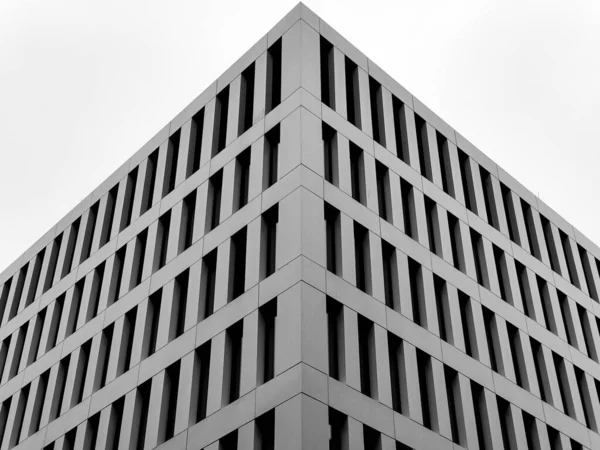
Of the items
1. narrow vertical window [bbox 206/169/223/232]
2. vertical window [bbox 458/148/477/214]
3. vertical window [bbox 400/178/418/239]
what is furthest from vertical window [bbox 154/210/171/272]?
vertical window [bbox 458/148/477/214]

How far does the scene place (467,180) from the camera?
43375mm

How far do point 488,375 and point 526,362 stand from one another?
12.4 ft

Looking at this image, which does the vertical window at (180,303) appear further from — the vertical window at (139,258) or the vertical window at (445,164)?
the vertical window at (445,164)

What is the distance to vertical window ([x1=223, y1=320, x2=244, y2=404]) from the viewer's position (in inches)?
1174

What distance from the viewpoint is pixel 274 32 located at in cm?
3844

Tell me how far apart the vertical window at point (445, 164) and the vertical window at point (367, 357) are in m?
12.5

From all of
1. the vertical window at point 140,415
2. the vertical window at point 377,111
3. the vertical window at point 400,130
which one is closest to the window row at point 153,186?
the vertical window at point 377,111

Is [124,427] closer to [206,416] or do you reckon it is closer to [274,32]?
[206,416]

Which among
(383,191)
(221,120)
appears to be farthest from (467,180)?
(221,120)

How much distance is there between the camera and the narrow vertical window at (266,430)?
27344mm

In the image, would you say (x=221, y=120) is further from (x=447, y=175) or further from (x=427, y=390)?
(x=427, y=390)

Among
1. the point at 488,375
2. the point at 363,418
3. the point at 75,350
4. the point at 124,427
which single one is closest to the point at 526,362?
the point at 488,375

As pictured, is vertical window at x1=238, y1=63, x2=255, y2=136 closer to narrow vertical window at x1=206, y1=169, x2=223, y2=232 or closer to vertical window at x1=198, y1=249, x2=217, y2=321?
narrow vertical window at x1=206, y1=169, x2=223, y2=232

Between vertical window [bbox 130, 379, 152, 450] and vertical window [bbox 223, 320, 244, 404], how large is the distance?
5262 millimetres
